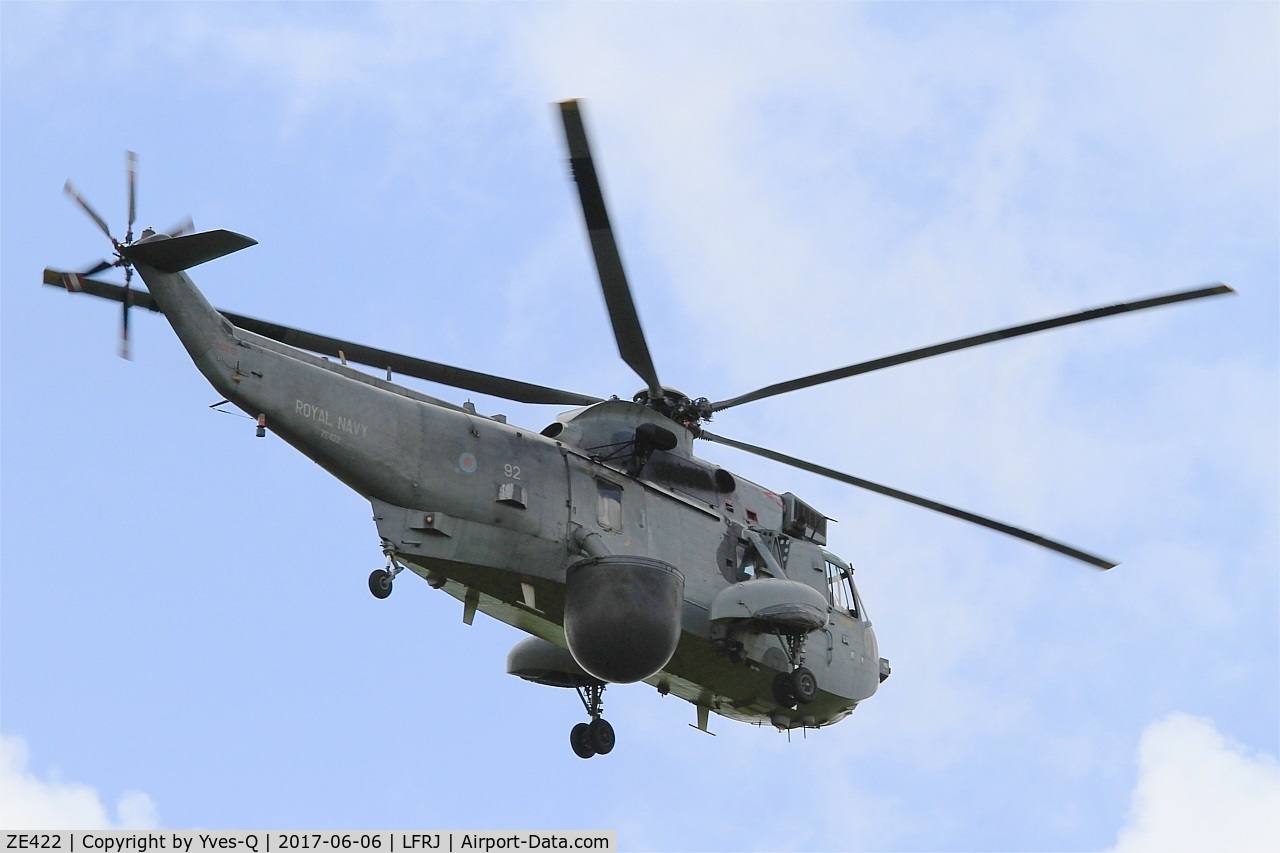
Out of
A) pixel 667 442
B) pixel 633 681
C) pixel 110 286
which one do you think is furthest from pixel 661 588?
pixel 110 286

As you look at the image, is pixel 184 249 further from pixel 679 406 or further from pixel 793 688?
pixel 793 688

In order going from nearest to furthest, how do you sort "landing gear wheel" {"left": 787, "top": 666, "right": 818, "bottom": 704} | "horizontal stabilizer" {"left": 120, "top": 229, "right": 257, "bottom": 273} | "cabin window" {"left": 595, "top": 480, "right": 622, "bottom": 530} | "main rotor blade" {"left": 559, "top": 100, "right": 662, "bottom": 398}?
"main rotor blade" {"left": 559, "top": 100, "right": 662, "bottom": 398}, "horizontal stabilizer" {"left": 120, "top": 229, "right": 257, "bottom": 273}, "cabin window" {"left": 595, "top": 480, "right": 622, "bottom": 530}, "landing gear wheel" {"left": 787, "top": 666, "right": 818, "bottom": 704}

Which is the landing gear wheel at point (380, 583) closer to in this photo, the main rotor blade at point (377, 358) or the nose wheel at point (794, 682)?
the main rotor blade at point (377, 358)

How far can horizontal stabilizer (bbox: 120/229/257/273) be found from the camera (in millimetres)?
18781

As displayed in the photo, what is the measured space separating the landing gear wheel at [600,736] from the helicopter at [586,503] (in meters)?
0.02

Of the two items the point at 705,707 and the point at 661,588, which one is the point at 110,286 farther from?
the point at 705,707

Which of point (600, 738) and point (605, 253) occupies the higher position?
point (605, 253)

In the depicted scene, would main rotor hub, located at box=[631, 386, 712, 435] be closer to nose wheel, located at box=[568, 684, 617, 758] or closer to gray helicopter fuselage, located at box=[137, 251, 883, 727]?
gray helicopter fuselage, located at box=[137, 251, 883, 727]

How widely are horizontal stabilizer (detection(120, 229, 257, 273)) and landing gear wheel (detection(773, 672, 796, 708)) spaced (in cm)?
976

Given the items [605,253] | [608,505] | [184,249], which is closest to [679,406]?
[608,505]

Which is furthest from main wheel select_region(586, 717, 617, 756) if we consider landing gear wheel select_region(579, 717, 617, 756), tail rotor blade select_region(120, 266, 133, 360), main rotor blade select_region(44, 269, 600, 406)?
tail rotor blade select_region(120, 266, 133, 360)

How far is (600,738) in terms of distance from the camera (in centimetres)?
2362

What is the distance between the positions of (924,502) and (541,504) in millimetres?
6138

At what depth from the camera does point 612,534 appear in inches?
860
